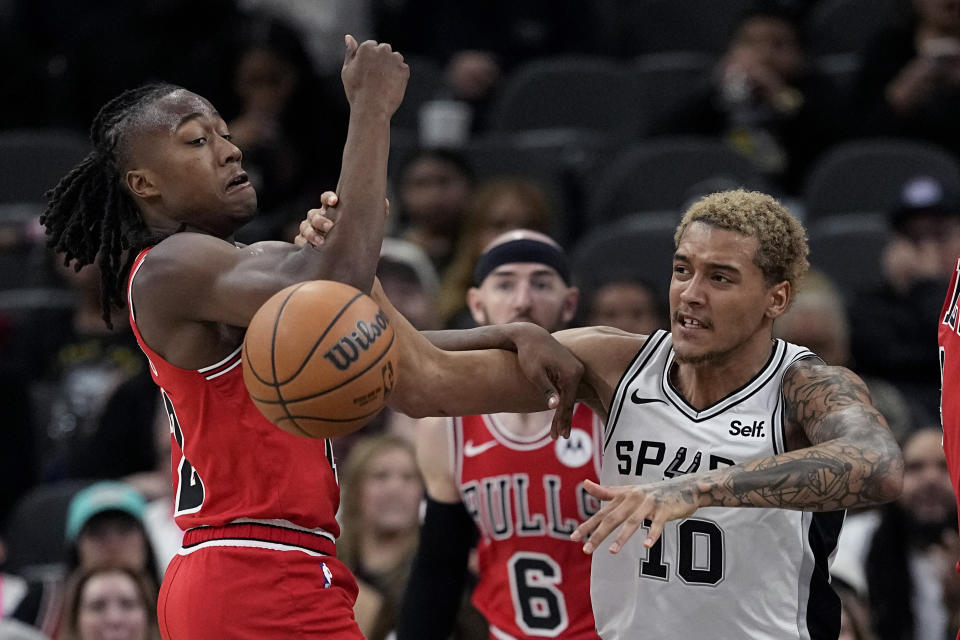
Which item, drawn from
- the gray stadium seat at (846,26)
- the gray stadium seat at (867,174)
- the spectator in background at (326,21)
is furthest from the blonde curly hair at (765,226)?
the spectator in background at (326,21)

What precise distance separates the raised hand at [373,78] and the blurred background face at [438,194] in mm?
5059

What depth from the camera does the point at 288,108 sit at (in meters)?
10.4

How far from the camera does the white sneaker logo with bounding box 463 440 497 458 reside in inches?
209

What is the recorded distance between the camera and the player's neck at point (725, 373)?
4430 mm

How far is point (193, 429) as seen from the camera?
4.28 m

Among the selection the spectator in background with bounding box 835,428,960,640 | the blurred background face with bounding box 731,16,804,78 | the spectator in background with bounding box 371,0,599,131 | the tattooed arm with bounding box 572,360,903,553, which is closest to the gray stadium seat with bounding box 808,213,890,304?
the blurred background face with bounding box 731,16,804,78

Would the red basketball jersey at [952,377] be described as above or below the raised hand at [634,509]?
above

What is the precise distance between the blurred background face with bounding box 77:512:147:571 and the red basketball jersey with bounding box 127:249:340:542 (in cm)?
277

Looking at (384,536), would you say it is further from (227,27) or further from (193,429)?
(227,27)

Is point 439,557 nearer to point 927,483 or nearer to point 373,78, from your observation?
point 373,78

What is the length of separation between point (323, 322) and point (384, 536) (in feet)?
11.5

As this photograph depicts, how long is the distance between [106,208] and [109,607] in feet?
8.99

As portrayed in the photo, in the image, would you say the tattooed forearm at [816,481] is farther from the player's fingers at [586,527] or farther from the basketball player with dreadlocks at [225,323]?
the basketball player with dreadlocks at [225,323]

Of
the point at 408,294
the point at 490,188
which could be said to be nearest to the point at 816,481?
the point at 408,294
